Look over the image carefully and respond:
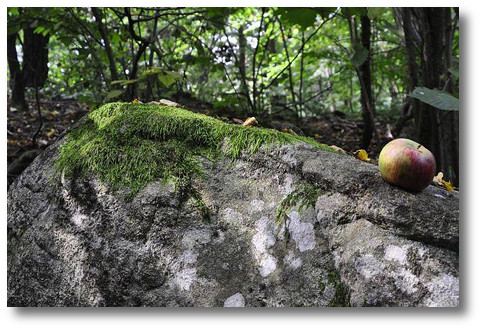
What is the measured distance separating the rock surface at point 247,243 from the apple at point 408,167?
0.04m

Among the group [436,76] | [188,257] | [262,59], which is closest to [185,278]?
[188,257]

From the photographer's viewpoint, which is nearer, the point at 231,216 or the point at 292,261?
the point at 292,261

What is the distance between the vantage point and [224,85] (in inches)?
231

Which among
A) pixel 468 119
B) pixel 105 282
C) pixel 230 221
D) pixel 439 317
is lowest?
pixel 439 317

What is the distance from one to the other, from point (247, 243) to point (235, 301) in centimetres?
21

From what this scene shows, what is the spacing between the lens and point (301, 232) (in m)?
1.58

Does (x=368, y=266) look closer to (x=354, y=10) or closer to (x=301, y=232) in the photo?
(x=301, y=232)

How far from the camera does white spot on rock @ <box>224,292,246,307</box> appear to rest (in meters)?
1.54

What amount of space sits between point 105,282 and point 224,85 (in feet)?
14.7

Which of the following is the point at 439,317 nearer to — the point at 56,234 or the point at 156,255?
the point at 156,255

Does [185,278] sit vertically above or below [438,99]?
below

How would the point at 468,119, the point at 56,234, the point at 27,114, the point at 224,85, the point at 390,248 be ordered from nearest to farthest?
the point at 390,248, the point at 56,234, the point at 468,119, the point at 27,114, the point at 224,85

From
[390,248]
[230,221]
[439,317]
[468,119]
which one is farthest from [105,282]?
[468,119]

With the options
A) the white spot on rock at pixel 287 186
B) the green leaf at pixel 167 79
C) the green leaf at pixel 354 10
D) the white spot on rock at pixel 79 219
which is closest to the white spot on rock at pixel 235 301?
the white spot on rock at pixel 287 186
